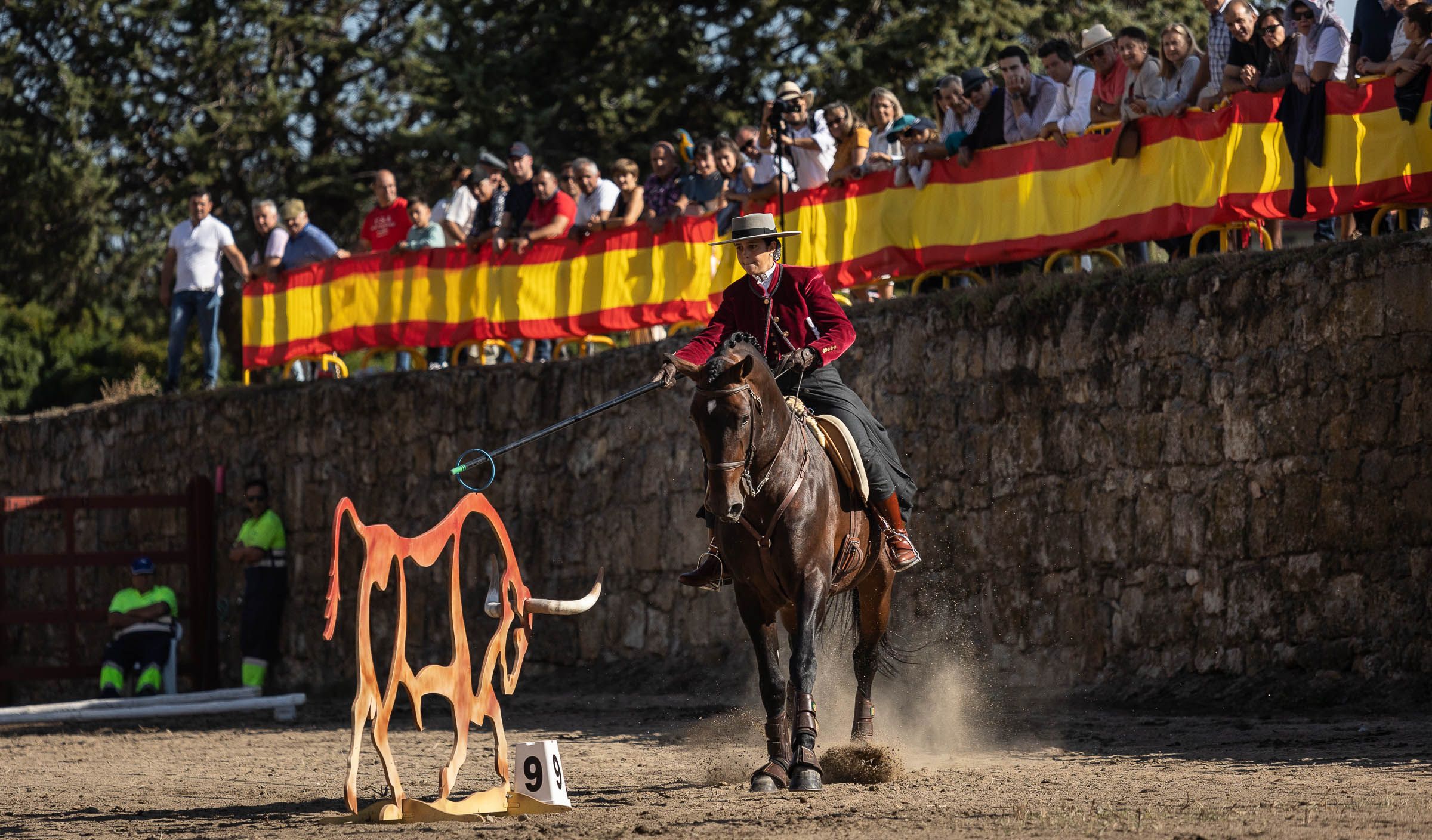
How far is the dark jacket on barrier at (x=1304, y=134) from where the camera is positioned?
11977mm

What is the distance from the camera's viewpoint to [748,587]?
944cm

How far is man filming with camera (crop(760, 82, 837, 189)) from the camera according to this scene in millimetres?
15688

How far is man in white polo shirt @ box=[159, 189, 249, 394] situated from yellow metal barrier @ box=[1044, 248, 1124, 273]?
31.5ft

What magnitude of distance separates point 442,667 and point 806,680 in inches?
70.4

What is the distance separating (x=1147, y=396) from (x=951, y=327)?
1805mm

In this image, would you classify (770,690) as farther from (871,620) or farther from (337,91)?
(337,91)

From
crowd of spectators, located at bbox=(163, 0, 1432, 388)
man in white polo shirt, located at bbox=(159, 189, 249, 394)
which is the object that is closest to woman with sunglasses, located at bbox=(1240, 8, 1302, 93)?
crowd of spectators, located at bbox=(163, 0, 1432, 388)

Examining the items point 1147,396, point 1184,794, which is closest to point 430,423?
point 1147,396

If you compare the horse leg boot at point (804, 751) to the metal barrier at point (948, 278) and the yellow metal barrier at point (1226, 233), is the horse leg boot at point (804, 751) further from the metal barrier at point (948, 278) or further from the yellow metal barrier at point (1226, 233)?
the metal barrier at point (948, 278)

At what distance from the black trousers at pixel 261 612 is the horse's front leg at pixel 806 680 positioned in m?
11.2

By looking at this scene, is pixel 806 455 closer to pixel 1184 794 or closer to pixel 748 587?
pixel 748 587

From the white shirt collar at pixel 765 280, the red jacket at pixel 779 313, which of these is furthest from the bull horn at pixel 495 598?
the white shirt collar at pixel 765 280

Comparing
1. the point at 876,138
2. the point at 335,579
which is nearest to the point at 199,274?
the point at 876,138

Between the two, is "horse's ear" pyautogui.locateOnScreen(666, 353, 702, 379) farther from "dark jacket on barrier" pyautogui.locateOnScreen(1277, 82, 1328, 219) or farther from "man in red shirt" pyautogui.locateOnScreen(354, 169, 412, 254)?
"man in red shirt" pyautogui.locateOnScreen(354, 169, 412, 254)
